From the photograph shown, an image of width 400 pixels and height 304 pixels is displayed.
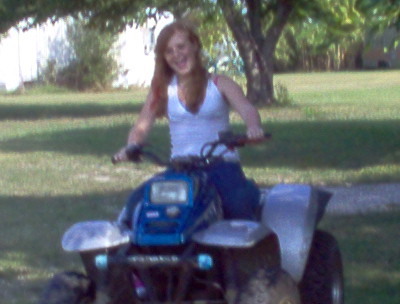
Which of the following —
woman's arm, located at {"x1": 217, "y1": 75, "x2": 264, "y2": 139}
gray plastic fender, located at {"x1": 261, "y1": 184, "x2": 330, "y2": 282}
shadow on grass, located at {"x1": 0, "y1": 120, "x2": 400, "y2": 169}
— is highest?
woman's arm, located at {"x1": 217, "y1": 75, "x2": 264, "y2": 139}

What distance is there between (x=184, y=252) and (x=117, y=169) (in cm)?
1002

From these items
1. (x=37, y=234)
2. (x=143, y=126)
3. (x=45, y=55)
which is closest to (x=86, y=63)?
(x=45, y=55)

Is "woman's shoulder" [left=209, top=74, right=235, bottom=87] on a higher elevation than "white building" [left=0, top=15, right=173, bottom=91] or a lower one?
higher

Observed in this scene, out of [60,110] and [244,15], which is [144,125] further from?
[60,110]

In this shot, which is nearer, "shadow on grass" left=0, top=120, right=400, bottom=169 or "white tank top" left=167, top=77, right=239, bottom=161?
"white tank top" left=167, top=77, right=239, bottom=161

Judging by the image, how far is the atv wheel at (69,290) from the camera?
16.3 ft

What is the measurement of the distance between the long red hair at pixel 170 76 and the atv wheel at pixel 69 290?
3.45ft

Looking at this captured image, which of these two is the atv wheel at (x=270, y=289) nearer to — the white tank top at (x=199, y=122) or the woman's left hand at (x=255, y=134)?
the woman's left hand at (x=255, y=134)

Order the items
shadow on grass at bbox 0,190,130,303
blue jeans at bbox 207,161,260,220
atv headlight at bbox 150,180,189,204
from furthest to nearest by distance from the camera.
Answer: shadow on grass at bbox 0,190,130,303 → blue jeans at bbox 207,161,260,220 → atv headlight at bbox 150,180,189,204

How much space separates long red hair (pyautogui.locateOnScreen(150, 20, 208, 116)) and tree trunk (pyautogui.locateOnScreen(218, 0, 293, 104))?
20586 millimetres

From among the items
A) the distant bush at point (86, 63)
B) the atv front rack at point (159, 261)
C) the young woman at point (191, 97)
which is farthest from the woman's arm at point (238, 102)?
the distant bush at point (86, 63)

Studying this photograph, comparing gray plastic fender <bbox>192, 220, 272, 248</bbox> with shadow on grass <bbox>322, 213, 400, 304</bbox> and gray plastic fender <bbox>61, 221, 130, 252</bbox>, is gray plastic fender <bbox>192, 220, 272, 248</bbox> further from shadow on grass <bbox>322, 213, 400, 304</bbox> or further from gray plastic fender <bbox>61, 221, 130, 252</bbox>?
shadow on grass <bbox>322, 213, 400, 304</bbox>

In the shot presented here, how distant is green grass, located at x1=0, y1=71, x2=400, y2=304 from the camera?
26.6ft

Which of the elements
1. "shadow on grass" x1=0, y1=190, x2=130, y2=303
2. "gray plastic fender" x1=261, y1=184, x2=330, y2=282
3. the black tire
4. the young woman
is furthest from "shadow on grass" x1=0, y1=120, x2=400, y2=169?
the young woman
